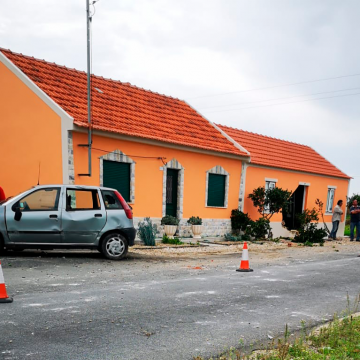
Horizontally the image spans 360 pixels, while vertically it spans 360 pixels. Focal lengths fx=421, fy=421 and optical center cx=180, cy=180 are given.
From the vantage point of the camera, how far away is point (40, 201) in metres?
9.95

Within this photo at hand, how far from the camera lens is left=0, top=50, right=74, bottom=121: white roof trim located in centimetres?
1310

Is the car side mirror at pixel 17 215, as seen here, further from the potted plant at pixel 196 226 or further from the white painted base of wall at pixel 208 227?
the potted plant at pixel 196 226

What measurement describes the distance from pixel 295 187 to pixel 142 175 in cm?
1068

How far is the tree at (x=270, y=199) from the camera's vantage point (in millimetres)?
18859

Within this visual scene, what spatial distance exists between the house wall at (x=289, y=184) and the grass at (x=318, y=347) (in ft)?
49.0

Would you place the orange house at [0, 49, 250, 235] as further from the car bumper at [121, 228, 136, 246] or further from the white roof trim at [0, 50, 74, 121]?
the car bumper at [121, 228, 136, 246]

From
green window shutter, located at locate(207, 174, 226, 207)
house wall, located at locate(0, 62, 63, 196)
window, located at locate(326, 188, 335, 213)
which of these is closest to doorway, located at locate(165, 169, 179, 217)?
green window shutter, located at locate(207, 174, 226, 207)

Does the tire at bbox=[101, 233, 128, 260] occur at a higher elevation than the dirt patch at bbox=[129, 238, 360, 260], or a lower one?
higher

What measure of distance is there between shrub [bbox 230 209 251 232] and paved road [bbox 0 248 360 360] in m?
8.38

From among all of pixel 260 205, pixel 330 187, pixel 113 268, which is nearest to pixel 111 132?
pixel 113 268

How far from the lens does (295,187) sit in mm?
22859

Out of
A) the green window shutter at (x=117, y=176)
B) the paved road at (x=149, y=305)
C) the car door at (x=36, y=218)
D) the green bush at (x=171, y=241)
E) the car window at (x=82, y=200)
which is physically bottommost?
the green bush at (x=171, y=241)

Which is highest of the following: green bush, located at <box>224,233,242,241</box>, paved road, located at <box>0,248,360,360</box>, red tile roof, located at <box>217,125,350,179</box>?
red tile roof, located at <box>217,125,350,179</box>

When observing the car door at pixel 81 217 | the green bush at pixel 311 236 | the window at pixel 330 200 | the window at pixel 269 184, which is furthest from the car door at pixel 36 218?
the window at pixel 330 200
